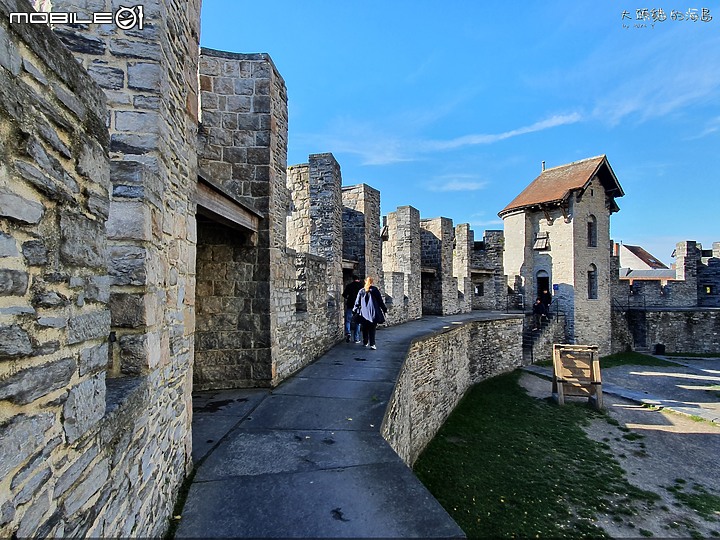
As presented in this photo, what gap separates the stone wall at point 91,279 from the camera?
121 cm

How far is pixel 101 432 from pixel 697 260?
3521 cm

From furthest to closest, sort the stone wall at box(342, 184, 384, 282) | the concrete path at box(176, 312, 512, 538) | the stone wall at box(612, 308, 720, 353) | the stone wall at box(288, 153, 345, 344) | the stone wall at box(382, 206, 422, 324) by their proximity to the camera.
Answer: the stone wall at box(612, 308, 720, 353), the stone wall at box(382, 206, 422, 324), the stone wall at box(342, 184, 384, 282), the stone wall at box(288, 153, 345, 344), the concrete path at box(176, 312, 512, 538)

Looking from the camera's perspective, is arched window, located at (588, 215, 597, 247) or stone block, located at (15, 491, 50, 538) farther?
arched window, located at (588, 215, 597, 247)

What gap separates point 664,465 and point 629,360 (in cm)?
1418

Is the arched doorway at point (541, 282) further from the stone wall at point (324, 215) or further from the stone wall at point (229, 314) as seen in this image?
the stone wall at point (229, 314)

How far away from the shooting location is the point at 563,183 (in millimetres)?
22672

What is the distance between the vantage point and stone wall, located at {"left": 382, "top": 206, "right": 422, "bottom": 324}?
1496 cm

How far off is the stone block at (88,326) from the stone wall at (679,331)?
27.2 m

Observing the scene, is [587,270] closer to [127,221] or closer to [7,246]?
[127,221]

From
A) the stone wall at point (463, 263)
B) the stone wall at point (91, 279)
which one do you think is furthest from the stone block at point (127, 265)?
the stone wall at point (463, 263)

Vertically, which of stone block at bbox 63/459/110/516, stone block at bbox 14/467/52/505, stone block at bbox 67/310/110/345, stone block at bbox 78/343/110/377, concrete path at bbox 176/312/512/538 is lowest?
concrete path at bbox 176/312/512/538

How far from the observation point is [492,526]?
19.0 ft

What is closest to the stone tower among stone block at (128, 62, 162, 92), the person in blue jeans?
the person in blue jeans

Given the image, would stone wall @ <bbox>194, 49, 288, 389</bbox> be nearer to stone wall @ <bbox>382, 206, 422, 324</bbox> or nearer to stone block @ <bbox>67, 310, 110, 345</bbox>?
stone block @ <bbox>67, 310, 110, 345</bbox>
